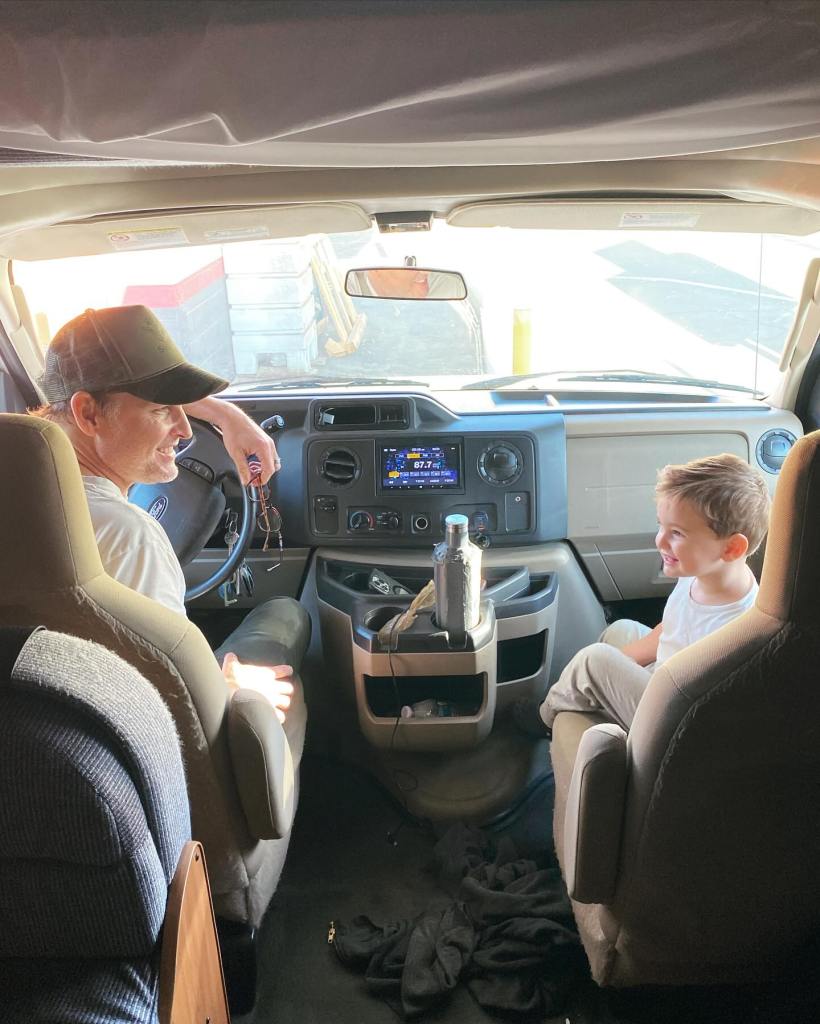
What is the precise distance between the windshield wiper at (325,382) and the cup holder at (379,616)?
1.07m

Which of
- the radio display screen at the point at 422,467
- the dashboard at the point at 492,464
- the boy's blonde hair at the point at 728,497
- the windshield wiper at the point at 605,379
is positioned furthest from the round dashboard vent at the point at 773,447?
the radio display screen at the point at 422,467

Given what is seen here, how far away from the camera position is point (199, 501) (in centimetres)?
277

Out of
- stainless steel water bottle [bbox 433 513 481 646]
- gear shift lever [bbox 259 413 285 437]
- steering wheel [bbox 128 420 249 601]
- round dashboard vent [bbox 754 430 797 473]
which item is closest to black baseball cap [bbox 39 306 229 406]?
steering wheel [bbox 128 420 249 601]

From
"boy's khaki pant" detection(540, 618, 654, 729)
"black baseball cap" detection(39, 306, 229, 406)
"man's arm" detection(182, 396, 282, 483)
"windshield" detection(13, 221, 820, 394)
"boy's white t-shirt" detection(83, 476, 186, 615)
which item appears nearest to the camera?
"boy's white t-shirt" detection(83, 476, 186, 615)

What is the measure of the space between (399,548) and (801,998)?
1.83m

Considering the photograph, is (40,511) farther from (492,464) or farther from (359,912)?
(492,464)

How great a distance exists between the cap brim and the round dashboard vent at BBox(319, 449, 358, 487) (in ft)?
3.39

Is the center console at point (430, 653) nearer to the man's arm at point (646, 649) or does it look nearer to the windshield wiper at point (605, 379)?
the man's arm at point (646, 649)

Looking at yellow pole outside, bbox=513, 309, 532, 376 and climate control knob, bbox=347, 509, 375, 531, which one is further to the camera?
yellow pole outside, bbox=513, 309, 532, 376

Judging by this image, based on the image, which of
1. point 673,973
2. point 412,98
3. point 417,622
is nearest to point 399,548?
point 417,622

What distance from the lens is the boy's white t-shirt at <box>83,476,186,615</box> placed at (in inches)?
69.6

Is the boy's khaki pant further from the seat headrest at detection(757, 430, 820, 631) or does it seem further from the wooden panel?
the wooden panel

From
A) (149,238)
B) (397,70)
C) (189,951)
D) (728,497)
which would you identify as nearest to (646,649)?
(728,497)

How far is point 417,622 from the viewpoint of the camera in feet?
8.46
